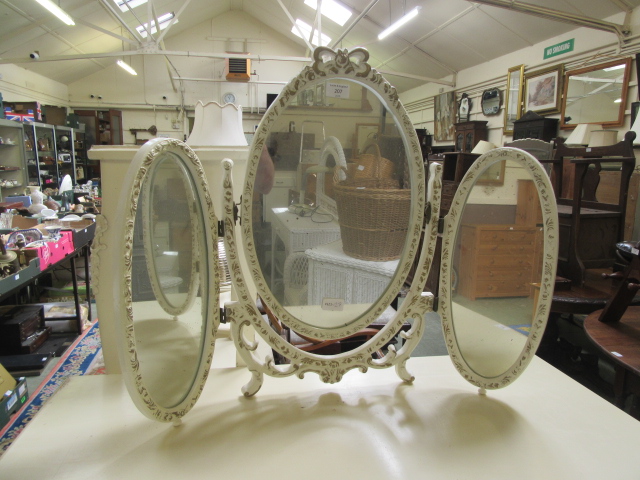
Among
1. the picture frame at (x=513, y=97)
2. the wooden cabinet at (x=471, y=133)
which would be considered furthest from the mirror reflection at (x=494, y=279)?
the wooden cabinet at (x=471, y=133)

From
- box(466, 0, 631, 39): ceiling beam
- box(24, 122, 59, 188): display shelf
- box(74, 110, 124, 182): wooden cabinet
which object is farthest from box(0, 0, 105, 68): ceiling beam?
box(466, 0, 631, 39): ceiling beam

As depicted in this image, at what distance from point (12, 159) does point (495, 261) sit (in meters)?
6.06

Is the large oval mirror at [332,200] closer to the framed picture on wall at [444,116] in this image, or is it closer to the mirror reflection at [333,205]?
the mirror reflection at [333,205]

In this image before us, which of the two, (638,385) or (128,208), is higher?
(128,208)

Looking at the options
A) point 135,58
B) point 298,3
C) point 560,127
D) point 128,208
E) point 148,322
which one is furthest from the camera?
point 135,58

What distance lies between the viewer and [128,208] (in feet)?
1.93

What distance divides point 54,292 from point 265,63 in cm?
696

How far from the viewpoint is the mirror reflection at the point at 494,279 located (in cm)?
91

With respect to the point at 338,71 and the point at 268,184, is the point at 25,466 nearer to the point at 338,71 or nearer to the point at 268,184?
the point at 268,184

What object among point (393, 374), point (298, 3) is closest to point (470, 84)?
point (298, 3)

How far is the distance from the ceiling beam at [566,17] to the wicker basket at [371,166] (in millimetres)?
3000

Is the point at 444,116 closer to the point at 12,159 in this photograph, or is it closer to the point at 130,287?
the point at 12,159

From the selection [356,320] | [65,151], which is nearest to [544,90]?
[356,320]

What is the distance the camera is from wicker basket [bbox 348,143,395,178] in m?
0.84
